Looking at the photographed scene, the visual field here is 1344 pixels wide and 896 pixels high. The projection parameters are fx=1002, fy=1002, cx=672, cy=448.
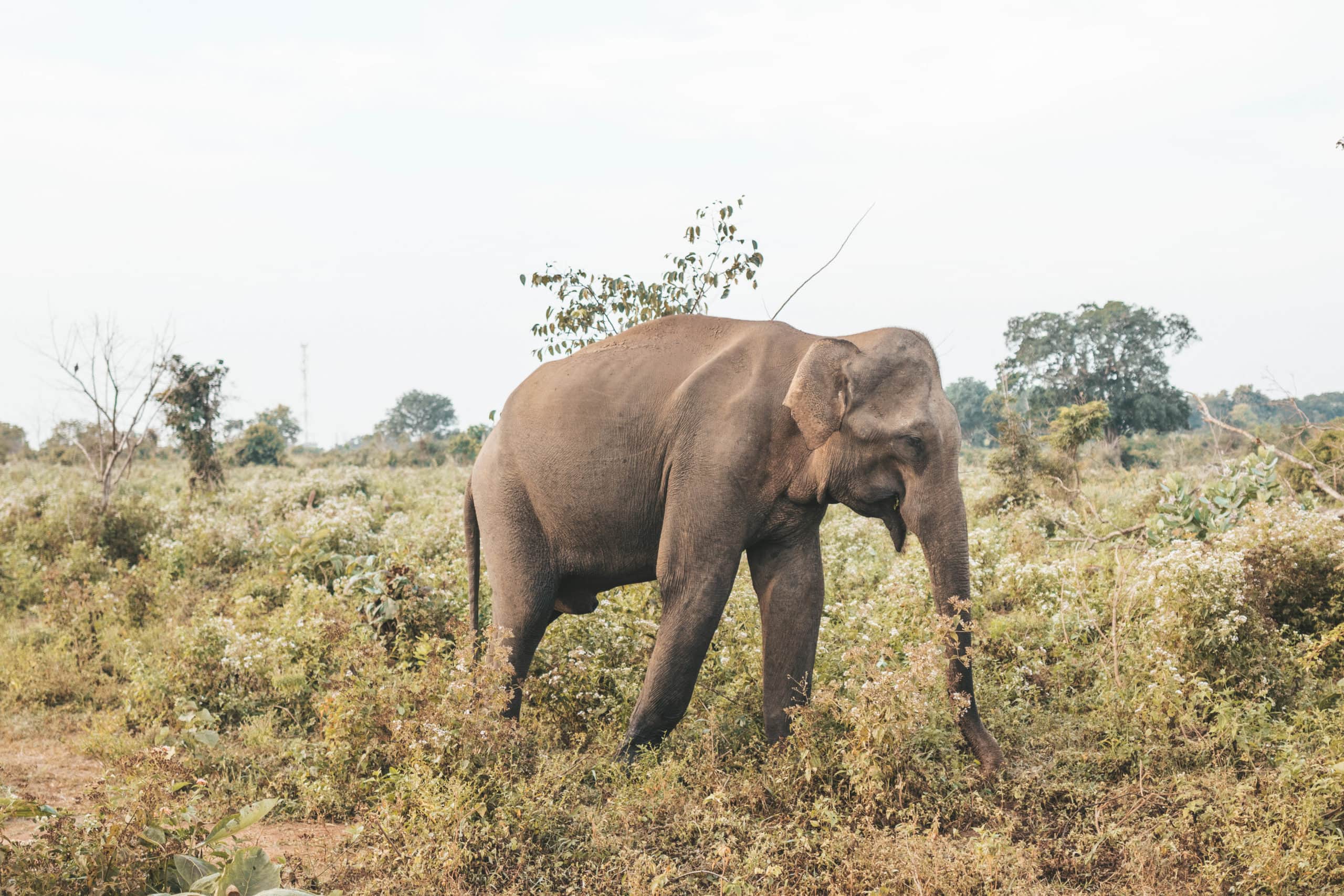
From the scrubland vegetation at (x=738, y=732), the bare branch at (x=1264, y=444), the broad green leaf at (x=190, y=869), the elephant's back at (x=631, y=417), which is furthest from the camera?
the bare branch at (x=1264, y=444)

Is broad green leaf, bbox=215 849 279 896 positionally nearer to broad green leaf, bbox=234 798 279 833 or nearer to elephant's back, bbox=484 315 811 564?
broad green leaf, bbox=234 798 279 833

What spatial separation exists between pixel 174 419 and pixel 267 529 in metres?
8.29

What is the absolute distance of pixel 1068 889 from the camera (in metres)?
4.32

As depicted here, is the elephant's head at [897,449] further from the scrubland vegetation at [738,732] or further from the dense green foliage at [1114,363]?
the dense green foliage at [1114,363]

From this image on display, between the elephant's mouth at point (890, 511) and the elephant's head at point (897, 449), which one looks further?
the elephant's mouth at point (890, 511)

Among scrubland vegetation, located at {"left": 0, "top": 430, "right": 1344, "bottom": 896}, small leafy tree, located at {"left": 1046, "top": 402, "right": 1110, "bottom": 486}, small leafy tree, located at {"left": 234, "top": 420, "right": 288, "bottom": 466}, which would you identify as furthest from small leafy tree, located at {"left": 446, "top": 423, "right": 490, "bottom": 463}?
scrubland vegetation, located at {"left": 0, "top": 430, "right": 1344, "bottom": 896}

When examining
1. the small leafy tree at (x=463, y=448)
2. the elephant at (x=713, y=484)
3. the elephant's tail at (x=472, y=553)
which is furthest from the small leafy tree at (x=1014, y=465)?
the small leafy tree at (x=463, y=448)

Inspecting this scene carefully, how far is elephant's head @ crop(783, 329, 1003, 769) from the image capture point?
5.10 m

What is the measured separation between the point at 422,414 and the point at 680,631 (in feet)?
226

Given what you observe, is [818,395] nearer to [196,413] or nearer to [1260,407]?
[196,413]

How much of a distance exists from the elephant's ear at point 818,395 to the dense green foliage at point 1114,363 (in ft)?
133

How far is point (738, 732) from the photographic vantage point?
587 cm

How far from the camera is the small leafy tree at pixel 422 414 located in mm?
70875

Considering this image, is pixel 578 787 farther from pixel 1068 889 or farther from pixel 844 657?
pixel 1068 889
